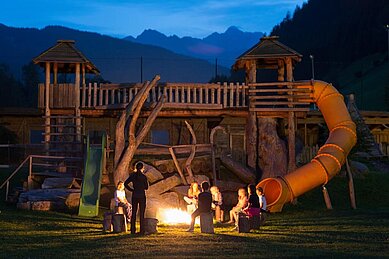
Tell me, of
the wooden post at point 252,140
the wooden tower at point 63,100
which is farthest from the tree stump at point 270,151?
the wooden tower at point 63,100

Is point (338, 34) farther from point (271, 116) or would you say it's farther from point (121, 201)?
point (121, 201)

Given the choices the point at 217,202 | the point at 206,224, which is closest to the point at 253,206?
the point at 206,224

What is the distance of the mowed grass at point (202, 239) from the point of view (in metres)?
14.3

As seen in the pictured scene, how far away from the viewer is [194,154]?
30828 millimetres

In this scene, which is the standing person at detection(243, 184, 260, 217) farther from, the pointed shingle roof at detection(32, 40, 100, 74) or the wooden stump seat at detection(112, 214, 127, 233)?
the pointed shingle roof at detection(32, 40, 100, 74)

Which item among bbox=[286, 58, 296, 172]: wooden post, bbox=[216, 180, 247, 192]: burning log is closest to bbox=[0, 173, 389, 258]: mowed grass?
bbox=[216, 180, 247, 192]: burning log

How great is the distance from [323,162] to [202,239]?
42.7ft

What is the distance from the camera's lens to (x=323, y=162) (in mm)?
28797

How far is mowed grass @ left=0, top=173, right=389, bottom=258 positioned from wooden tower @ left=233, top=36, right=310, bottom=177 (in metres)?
5.93

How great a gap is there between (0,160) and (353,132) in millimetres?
22059

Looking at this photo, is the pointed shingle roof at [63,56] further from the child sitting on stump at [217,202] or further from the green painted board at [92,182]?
the child sitting on stump at [217,202]

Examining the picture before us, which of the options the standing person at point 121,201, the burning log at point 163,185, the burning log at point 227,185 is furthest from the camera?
the burning log at point 227,185

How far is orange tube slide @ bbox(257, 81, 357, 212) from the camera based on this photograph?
92.5ft

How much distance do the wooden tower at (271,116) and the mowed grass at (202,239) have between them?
5.93 metres
